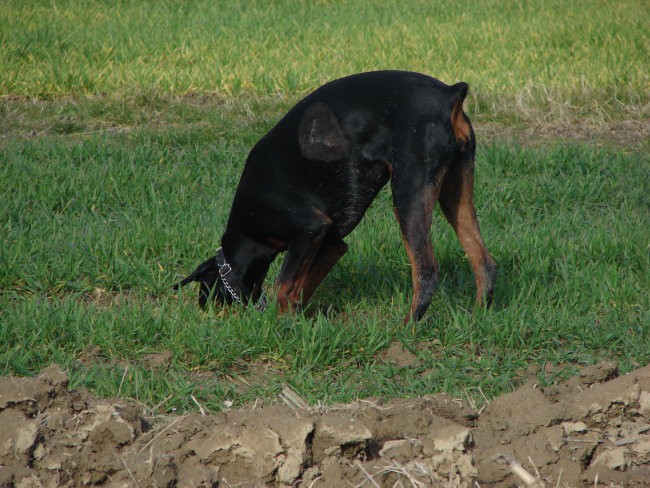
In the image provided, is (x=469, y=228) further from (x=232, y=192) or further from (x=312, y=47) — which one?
(x=312, y=47)

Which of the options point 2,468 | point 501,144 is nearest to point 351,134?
point 2,468

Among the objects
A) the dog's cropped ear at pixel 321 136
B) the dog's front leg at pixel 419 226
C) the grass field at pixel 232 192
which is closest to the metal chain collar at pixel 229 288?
the grass field at pixel 232 192

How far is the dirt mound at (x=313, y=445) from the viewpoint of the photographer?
3.13 m

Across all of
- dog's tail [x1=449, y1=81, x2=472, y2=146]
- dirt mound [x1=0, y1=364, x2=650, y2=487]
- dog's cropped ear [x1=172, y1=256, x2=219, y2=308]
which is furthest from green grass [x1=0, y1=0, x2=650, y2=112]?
dirt mound [x1=0, y1=364, x2=650, y2=487]

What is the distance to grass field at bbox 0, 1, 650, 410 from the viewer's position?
14.8ft

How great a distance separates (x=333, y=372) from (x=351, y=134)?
1.26 meters

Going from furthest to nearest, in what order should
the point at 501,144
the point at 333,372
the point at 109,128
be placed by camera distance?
the point at 109,128, the point at 501,144, the point at 333,372

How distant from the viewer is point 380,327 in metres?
4.78

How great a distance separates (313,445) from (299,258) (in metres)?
1.74

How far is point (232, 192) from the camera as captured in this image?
6.94 m

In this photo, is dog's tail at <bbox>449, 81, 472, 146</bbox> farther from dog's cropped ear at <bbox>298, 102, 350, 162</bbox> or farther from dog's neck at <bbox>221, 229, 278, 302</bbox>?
dog's neck at <bbox>221, 229, 278, 302</bbox>

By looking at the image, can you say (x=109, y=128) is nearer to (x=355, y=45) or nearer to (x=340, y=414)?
(x=355, y=45)

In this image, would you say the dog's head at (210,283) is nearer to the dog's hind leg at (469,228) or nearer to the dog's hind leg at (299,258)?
the dog's hind leg at (299,258)

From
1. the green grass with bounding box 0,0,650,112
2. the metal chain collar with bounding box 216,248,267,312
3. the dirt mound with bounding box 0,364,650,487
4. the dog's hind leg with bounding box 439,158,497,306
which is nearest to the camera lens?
the dirt mound with bounding box 0,364,650,487
